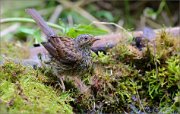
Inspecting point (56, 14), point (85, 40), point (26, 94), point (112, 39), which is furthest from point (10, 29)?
point (26, 94)

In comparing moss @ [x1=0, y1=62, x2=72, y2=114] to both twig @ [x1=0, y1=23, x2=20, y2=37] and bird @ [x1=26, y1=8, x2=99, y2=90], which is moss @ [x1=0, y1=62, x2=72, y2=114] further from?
twig @ [x1=0, y1=23, x2=20, y2=37]

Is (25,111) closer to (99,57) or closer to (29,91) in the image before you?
(29,91)

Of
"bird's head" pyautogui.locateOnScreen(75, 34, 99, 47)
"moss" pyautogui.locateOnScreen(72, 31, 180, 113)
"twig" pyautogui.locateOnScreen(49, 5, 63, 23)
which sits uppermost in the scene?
"twig" pyautogui.locateOnScreen(49, 5, 63, 23)

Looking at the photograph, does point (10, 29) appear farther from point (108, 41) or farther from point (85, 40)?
point (85, 40)

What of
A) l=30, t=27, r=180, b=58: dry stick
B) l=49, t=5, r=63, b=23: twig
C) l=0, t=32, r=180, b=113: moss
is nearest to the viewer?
l=0, t=32, r=180, b=113: moss

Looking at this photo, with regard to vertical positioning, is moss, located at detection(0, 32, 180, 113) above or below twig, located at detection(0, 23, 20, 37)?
below

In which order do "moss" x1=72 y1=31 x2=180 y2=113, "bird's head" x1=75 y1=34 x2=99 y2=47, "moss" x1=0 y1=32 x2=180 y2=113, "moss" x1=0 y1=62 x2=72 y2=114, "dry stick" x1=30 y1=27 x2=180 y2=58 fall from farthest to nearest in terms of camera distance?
"dry stick" x1=30 y1=27 x2=180 y2=58
"bird's head" x1=75 y1=34 x2=99 y2=47
"moss" x1=72 y1=31 x2=180 y2=113
"moss" x1=0 y1=32 x2=180 y2=113
"moss" x1=0 y1=62 x2=72 y2=114

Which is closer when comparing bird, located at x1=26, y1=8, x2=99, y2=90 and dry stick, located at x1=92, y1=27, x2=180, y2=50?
bird, located at x1=26, y1=8, x2=99, y2=90

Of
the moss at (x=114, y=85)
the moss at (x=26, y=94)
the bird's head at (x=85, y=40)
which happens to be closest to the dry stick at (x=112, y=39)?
the moss at (x=114, y=85)

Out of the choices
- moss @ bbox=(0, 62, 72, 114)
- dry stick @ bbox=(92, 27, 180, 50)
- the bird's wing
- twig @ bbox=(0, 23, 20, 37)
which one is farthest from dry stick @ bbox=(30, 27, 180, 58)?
twig @ bbox=(0, 23, 20, 37)
